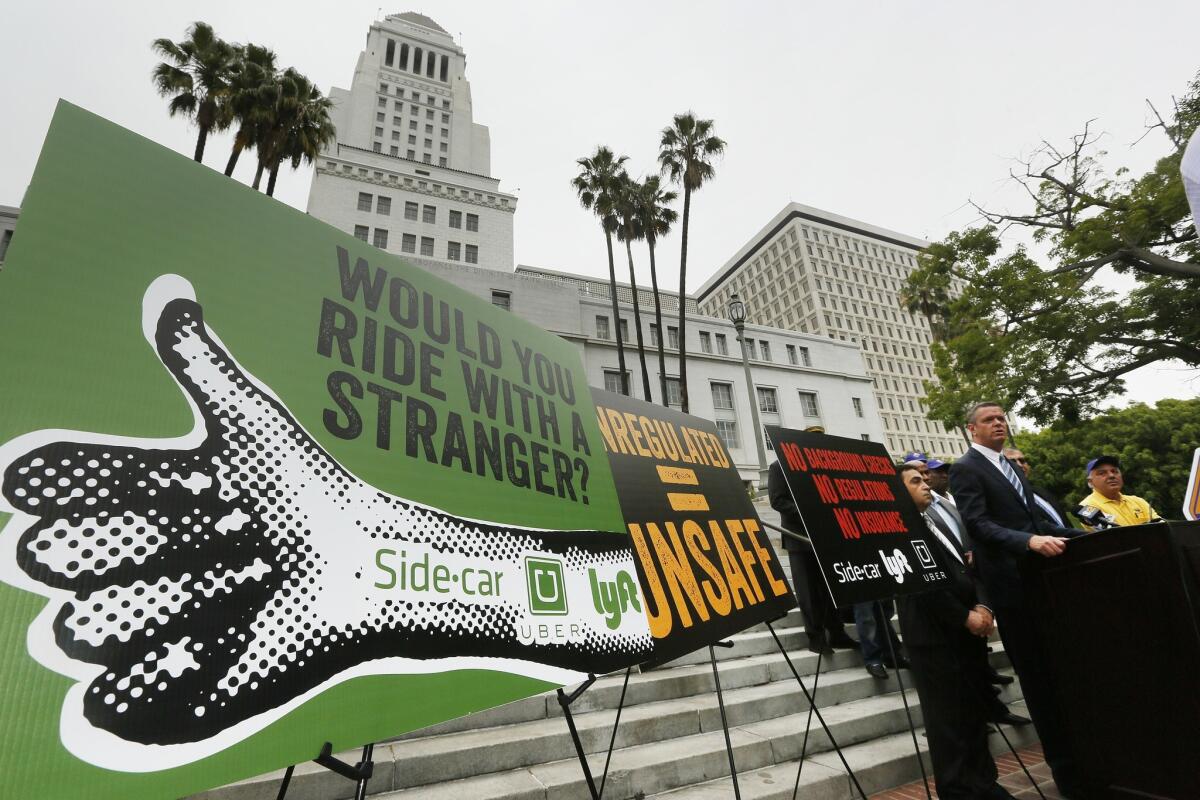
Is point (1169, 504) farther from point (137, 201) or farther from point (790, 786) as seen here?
point (137, 201)

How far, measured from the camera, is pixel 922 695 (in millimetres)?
3033

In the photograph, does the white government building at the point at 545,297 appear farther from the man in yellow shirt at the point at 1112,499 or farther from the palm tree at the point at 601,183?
the man in yellow shirt at the point at 1112,499

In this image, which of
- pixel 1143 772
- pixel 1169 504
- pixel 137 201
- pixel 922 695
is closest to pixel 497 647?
pixel 137 201

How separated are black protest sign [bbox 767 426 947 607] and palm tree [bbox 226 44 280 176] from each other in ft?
54.9

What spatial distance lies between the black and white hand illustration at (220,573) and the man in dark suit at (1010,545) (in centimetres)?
308

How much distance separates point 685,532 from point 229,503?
6.40ft

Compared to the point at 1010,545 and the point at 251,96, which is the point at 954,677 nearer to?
the point at 1010,545

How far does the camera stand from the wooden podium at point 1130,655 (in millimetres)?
2441

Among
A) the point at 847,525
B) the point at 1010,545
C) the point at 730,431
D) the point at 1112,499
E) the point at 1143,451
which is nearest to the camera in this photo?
the point at 847,525

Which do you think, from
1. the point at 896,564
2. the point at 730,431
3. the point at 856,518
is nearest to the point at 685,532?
the point at 856,518

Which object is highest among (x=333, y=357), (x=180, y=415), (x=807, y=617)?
(x=333, y=357)

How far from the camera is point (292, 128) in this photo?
47.2 feet

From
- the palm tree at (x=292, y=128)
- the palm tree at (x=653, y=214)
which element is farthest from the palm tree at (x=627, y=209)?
the palm tree at (x=292, y=128)

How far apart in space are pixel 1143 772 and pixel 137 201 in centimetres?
464
